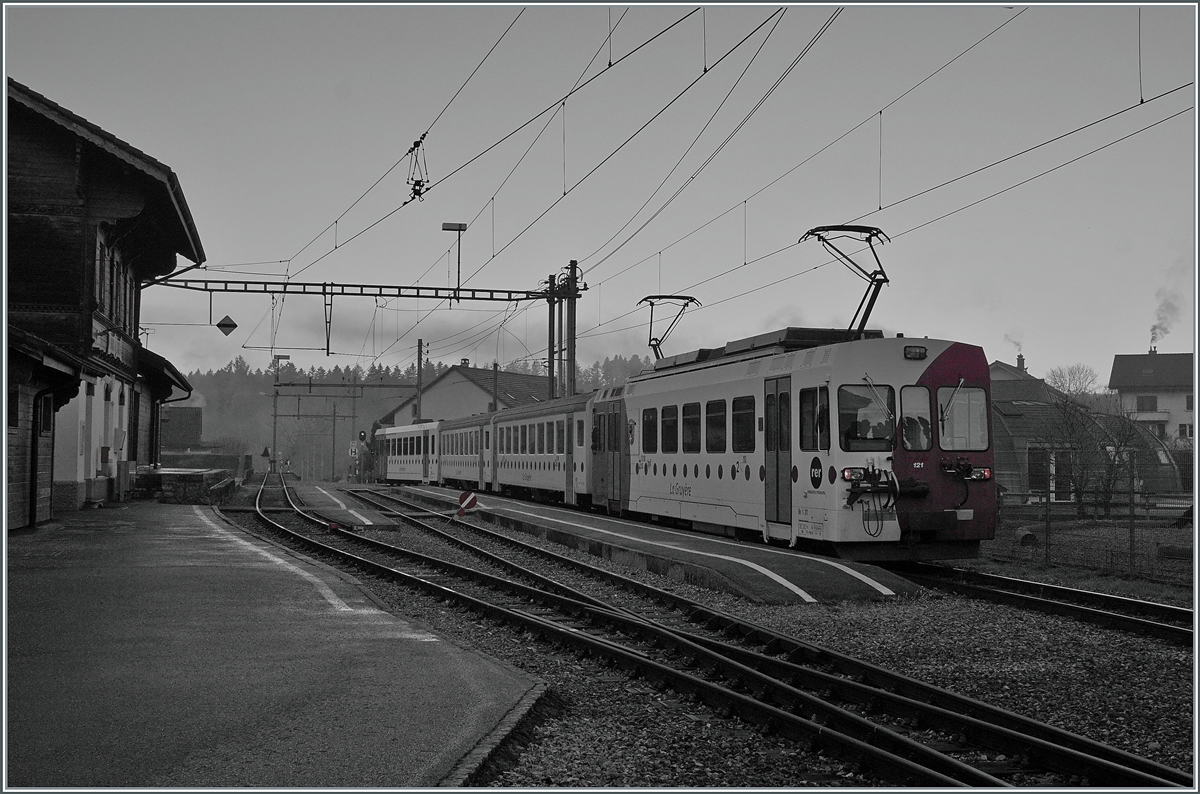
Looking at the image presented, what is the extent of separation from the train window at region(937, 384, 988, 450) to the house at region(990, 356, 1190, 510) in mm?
2480

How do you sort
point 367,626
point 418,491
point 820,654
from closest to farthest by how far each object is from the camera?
1. point 820,654
2. point 367,626
3. point 418,491

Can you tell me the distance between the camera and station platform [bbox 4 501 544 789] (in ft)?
18.3

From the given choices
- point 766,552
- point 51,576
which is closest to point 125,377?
point 51,576

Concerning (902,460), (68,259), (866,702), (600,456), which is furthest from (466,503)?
(866,702)

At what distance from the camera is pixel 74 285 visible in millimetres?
23578

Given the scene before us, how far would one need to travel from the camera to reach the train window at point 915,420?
13.8 meters

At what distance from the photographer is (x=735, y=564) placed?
1334 centimetres

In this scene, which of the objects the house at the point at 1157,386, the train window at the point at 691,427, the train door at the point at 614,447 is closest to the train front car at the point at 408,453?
the train door at the point at 614,447

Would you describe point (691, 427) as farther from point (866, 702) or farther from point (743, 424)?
point (866, 702)

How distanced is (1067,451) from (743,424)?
8335 mm

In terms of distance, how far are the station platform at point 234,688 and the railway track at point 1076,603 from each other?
19.2ft

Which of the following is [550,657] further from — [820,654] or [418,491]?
[418,491]

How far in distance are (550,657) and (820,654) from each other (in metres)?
2.22

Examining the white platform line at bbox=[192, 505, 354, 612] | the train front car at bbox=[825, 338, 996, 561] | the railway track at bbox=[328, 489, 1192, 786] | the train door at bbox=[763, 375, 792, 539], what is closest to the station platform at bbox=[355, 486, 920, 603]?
the train door at bbox=[763, 375, 792, 539]
